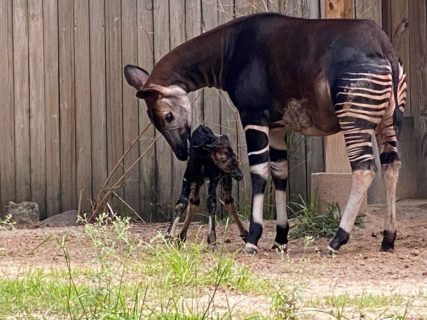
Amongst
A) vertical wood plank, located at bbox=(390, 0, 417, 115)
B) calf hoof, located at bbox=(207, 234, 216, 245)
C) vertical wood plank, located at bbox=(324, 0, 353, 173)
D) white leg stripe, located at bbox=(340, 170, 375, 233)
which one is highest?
vertical wood plank, located at bbox=(390, 0, 417, 115)

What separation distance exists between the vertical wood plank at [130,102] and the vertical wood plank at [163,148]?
205mm

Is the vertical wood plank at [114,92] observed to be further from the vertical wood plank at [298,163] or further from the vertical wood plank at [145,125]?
the vertical wood plank at [298,163]

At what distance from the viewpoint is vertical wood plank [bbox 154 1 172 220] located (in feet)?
29.5

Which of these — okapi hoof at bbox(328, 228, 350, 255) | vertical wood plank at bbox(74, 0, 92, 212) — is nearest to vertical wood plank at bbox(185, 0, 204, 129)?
vertical wood plank at bbox(74, 0, 92, 212)

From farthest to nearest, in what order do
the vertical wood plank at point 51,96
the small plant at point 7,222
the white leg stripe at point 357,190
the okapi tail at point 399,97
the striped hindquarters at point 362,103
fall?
the vertical wood plank at point 51,96, the okapi tail at point 399,97, the white leg stripe at point 357,190, the striped hindquarters at point 362,103, the small plant at point 7,222

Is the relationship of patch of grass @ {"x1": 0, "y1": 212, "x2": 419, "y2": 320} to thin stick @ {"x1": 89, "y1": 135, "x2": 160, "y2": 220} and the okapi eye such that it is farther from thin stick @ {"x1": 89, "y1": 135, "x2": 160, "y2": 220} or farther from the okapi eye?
thin stick @ {"x1": 89, "y1": 135, "x2": 160, "y2": 220}

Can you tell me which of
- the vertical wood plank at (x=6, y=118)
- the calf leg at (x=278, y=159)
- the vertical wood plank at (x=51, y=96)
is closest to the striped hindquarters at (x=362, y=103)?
the calf leg at (x=278, y=159)

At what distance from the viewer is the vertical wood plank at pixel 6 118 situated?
29.8ft

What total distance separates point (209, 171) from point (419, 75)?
3.50m

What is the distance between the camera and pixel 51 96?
9.09 metres

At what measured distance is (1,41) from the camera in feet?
29.8

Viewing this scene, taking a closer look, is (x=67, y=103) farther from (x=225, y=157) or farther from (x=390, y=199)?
(x=390, y=199)

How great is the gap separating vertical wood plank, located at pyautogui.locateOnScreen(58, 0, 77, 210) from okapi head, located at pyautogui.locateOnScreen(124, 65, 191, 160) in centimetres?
188

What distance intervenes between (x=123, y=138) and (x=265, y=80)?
2.45 metres
